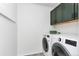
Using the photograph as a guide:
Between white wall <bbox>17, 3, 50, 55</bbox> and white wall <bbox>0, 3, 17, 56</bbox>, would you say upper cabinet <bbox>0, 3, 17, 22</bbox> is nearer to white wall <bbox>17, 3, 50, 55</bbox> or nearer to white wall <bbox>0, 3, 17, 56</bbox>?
white wall <bbox>0, 3, 17, 56</bbox>

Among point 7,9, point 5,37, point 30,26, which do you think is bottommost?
point 5,37

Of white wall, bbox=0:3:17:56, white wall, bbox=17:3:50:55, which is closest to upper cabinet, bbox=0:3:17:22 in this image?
white wall, bbox=0:3:17:56

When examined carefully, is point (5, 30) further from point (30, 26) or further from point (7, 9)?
point (30, 26)

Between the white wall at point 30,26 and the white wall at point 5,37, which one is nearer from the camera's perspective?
the white wall at point 5,37

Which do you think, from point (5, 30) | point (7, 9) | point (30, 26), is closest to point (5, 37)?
point (5, 30)

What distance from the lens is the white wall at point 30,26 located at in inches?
48.8

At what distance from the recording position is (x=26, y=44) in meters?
1.31

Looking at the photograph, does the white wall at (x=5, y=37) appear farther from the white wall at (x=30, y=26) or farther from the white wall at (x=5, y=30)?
the white wall at (x=30, y=26)

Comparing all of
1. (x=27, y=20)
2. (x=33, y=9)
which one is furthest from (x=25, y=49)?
(x=33, y=9)

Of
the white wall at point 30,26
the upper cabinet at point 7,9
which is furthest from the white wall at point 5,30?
the white wall at point 30,26

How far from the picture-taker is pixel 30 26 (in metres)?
1.29

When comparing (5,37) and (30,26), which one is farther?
(30,26)

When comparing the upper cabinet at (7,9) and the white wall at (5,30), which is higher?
the upper cabinet at (7,9)

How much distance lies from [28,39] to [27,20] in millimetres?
348
